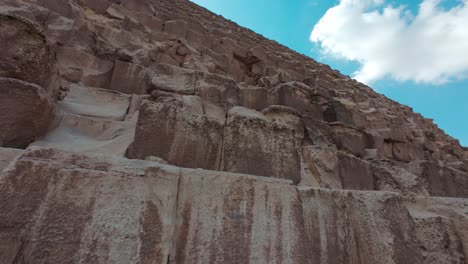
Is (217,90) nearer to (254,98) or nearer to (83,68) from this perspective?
(254,98)

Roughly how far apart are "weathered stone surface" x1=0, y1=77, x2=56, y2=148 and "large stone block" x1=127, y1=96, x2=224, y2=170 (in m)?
0.61

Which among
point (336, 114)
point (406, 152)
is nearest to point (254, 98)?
point (336, 114)

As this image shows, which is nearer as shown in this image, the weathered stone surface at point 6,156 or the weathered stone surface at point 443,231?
the weathered stone surface at point 6,156

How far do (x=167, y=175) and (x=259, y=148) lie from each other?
83 centimetres

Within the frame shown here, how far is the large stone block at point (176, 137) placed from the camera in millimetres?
1693

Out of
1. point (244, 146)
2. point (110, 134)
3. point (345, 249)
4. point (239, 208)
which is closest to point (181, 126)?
point (244, 146)

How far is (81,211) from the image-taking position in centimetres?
102

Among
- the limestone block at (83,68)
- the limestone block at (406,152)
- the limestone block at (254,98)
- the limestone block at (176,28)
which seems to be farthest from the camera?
the limestone block at (406,152)

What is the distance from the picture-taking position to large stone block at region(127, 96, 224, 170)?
169 centimetres

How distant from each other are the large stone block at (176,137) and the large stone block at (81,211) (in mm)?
505

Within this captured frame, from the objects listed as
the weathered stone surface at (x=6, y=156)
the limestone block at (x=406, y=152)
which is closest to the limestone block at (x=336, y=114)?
the limestone block at (x=406, y=152)

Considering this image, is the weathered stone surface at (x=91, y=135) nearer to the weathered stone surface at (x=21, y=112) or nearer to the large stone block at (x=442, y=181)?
the weathered stone surface at (x=21, y=112)

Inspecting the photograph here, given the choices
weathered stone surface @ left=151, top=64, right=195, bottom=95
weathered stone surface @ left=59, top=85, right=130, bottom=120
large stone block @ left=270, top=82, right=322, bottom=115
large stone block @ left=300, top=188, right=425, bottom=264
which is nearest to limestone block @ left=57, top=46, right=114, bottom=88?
weathered stone surface @ left=59, top=85, right=130, bottom=120

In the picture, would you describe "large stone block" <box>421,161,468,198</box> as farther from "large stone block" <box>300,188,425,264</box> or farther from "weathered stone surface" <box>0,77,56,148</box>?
"weathered stone surface" <box>0,77,56,148</box>
